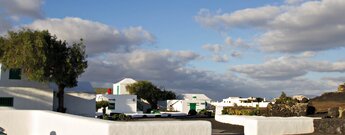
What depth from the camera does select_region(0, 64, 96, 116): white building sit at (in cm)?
→ 3259

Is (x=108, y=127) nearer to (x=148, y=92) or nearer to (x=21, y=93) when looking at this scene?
(x=21, y=93)

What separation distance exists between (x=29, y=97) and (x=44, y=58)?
10.7 feet

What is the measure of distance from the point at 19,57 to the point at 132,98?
25.0 m

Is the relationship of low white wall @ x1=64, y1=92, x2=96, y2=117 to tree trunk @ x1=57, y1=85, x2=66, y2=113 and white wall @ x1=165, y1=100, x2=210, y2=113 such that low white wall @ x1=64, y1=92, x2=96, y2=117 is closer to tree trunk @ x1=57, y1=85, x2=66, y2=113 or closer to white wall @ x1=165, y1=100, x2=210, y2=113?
tree trunk @ x1=57, y1=85, x2=66, y2=113

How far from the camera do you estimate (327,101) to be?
23406 mm

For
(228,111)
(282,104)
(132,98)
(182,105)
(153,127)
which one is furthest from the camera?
(182,105)

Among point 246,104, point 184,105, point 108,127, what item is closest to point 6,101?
point 108,127

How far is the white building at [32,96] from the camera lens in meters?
32.6

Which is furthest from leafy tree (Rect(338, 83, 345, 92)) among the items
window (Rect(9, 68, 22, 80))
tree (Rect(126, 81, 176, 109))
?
tree (Rect(126, 81, 176, 109))

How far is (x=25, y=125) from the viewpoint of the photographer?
23.3m

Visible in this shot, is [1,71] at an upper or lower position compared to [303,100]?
upper

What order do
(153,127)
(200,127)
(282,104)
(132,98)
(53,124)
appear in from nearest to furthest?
1. (153,127)
2. (200,127)
3. (53,124)
4. (282,104)
5. (132,98)

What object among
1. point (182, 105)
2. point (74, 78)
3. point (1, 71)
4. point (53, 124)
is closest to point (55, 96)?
point (74, 78)

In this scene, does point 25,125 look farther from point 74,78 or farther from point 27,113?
point 74,78
